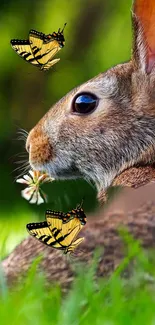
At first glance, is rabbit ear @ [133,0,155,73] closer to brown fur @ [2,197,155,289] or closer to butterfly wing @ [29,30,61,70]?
butterfly wing @ [29,30,61,70]

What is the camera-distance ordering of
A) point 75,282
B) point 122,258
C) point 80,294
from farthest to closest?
point 122,258 → point 75,282 → point 80,294

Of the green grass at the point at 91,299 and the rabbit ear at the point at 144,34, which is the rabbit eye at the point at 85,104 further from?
the green grass at the point at 91,299

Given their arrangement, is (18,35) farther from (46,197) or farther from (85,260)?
(85,260)

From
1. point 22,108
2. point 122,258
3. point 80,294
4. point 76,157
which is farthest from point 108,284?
point 22,108

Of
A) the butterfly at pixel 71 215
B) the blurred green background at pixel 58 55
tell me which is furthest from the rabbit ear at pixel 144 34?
the blurred green background at pixel 58 55

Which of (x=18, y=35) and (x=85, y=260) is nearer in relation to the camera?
(x=85, y=260)

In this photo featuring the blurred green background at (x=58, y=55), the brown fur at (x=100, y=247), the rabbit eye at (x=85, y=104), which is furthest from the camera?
the blurred green background at (x=58, y=55)

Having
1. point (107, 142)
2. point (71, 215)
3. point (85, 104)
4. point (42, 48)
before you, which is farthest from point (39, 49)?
point (71, 215)

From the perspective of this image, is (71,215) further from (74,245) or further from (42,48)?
(42,48)
